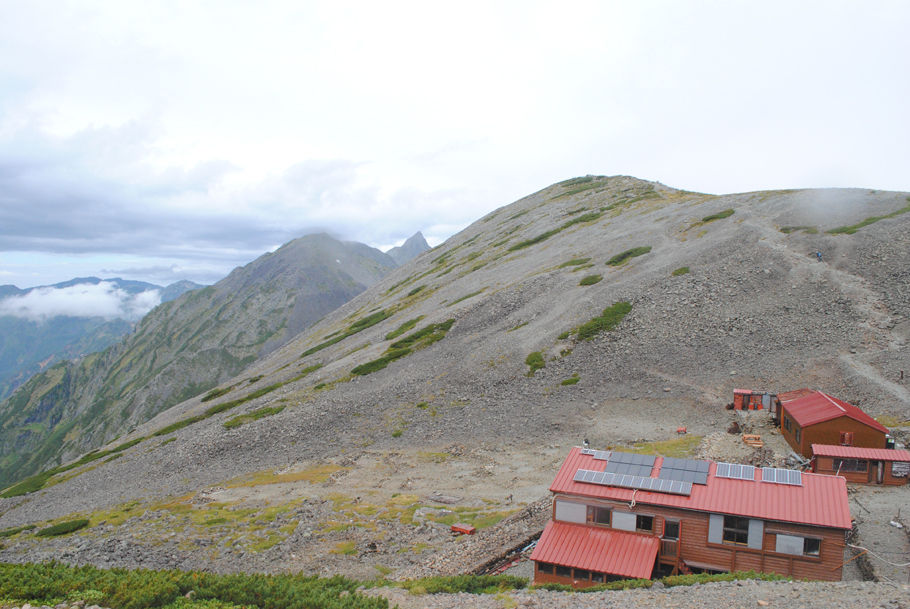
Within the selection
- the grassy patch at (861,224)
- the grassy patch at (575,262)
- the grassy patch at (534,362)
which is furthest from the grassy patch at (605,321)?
the grassy patch at (861,224)

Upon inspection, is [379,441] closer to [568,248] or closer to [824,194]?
[568,248]

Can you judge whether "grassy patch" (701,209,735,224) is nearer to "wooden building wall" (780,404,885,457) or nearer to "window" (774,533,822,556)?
"wooden building wall" (780,404,885,457)

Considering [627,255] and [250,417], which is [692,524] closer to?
[250,417]

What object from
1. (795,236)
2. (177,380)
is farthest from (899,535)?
(177,380)

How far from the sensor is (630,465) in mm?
27641

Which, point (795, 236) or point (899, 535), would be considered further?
point (795, 236)

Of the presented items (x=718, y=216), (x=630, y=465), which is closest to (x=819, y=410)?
(x=630, y=465)

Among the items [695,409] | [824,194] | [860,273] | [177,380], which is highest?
[824,194]

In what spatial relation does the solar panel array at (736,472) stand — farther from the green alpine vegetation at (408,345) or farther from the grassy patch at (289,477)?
the green alpine vegetation at (408,345)

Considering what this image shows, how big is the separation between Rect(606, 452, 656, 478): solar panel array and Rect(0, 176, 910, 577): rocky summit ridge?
19.1 ft

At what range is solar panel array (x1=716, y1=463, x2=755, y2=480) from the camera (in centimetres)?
2546

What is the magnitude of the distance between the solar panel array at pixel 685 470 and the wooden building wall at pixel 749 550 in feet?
6.58

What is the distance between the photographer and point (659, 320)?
57750 mm

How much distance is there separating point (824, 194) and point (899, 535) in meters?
76.7
